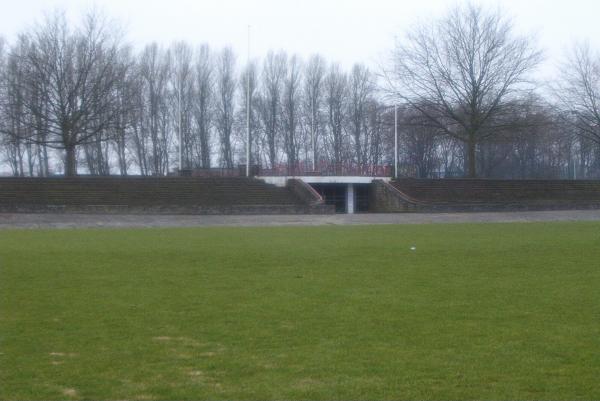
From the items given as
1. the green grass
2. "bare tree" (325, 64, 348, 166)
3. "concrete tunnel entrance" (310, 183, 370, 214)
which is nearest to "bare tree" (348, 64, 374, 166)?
"bare tree" (325, 64, 348, 166)

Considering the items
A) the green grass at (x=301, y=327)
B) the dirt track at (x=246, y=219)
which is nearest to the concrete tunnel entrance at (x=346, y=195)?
the dirt track at (x=246, y=219)

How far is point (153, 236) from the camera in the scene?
2766 centimetres

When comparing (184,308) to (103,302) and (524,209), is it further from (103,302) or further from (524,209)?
(524,209)

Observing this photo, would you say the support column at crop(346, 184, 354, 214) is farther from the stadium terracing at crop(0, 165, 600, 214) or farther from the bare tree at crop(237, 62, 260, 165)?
the bare tree at crop(237, 62, 260, 165)

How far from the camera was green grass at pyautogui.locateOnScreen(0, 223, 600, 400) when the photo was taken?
6.60 m

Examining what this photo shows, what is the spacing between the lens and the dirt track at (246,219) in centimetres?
3697

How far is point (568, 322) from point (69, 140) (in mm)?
48207

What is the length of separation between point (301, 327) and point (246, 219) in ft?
101

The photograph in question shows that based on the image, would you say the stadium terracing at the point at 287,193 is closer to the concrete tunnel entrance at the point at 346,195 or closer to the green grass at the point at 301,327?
the concrete tunnel entrance at the point at 346,195

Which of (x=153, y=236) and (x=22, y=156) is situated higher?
(x=22, y=156)

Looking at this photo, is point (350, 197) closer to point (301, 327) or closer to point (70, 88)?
point (70, 88)

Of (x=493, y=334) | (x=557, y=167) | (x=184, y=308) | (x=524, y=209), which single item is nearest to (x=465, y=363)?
(x=493, y=334)

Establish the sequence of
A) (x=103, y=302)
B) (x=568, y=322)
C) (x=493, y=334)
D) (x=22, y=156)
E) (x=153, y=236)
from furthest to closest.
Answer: (x=22, y=156)
(x=153, y=236)
(x=103, y=302)
(x=568, y=322)
(x=493, y=334)

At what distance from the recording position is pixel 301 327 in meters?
9.20
